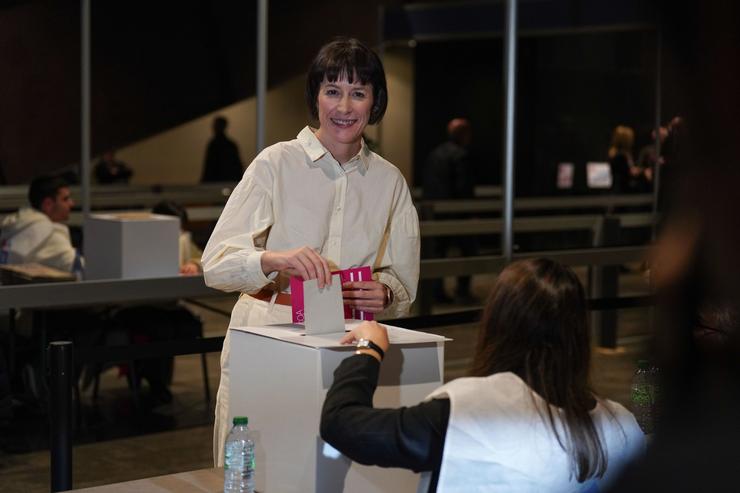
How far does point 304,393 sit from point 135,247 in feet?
11.1

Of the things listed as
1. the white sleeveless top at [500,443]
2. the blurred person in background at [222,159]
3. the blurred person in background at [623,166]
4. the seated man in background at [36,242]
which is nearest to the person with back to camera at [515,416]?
the white sleeveless top at [500,443]

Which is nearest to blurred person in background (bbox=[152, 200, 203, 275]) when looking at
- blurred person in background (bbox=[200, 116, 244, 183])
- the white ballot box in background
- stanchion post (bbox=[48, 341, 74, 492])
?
the white ballot box in background

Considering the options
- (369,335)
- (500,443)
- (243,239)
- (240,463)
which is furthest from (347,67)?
(500,443)

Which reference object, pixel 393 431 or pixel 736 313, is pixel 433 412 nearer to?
pixel 393 431

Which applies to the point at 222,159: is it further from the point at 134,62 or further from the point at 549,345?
the point at 549,345

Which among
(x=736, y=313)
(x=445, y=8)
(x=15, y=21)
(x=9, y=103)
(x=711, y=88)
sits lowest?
(x=736, y=313)

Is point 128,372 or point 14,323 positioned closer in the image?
point 14,323

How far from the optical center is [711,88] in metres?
0.66

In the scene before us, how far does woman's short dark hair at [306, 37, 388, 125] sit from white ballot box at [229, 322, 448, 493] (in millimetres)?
516

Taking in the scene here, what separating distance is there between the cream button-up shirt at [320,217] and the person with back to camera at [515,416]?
0.56 metres

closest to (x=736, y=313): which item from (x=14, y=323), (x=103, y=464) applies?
(x=103, y=464)

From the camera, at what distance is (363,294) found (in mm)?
2141

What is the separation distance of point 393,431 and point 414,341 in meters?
0.34

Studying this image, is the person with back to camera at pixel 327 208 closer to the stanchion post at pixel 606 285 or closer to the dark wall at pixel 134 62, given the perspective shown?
the stanchion post at pixel 606 285
